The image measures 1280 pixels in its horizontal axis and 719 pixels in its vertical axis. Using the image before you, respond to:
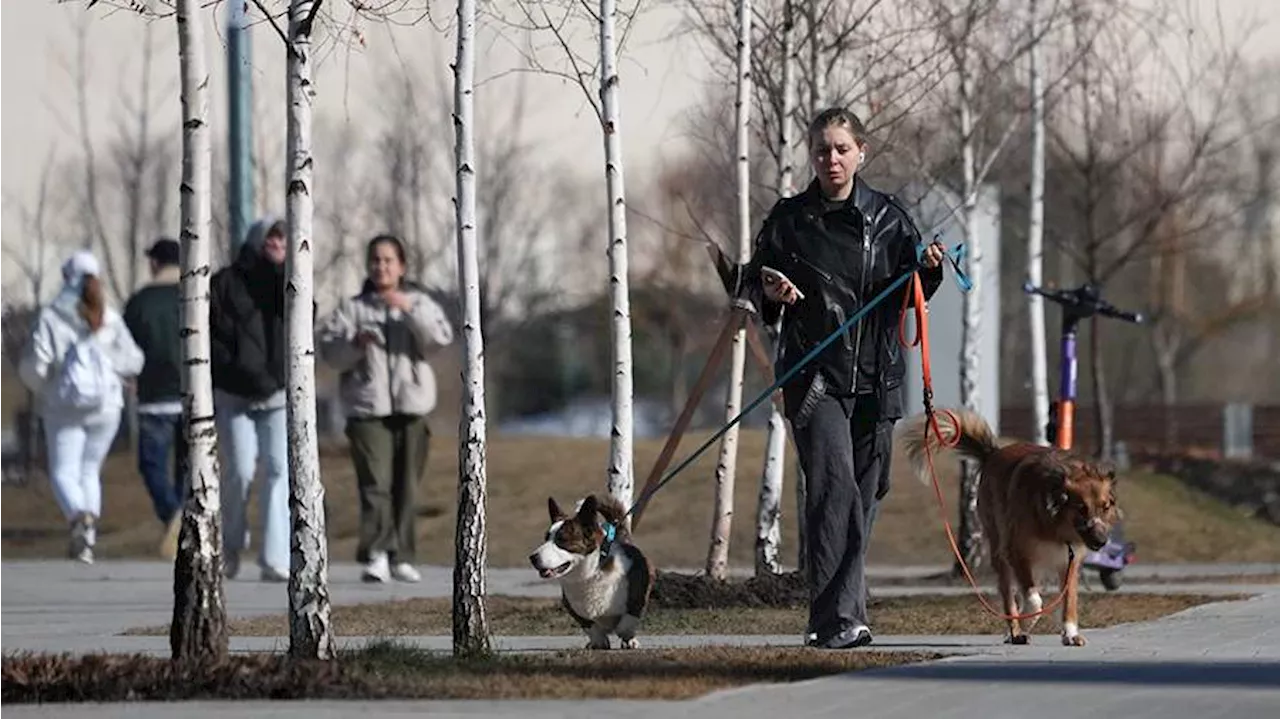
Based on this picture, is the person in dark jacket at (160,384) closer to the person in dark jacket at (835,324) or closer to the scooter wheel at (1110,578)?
the scooter wheel at (1110,578)

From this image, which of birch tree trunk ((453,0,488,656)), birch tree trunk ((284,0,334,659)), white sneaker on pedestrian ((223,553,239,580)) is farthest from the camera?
white sneaker on pedestrian ((223,553,239,580))

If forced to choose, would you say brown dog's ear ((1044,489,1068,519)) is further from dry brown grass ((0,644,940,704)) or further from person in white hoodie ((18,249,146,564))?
person in white hoodie ((18,249,146,564))

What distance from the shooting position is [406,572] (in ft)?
60.2

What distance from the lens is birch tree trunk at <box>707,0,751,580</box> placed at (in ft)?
48.9

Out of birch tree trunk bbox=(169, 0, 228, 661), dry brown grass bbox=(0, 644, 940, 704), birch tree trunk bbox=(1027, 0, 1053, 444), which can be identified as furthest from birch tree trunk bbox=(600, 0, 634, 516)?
birch tree trunk bbox=(1027, 0, 1053, 444)

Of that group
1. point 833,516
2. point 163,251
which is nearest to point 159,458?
point 163,251

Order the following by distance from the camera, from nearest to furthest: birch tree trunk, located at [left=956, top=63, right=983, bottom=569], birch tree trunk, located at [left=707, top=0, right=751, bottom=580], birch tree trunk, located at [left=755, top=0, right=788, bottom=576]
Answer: birch tree trunk, located at [left=707, top=0, right=751, bottom=580] < birch tree trunk, located at [left=755, top=0, right=788, bottom=576] < birch tree trunk, located at [left=956, top=63, right=983, bottom=569]

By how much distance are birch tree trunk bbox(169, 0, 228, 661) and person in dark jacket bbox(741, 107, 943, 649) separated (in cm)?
250

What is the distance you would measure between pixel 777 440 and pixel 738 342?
99 centimetres

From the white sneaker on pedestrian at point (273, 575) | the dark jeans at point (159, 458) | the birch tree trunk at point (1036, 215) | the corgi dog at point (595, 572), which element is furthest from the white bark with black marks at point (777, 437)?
the dark jeans at point (159, 458)

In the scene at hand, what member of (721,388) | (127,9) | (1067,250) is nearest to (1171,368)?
(721,388)

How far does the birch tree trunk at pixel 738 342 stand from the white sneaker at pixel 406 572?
10.2 ft

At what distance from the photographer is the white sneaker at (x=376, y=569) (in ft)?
59.6

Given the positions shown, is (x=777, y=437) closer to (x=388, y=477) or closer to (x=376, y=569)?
(x=376, y=569)
